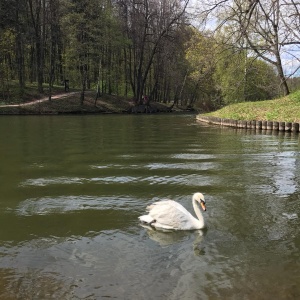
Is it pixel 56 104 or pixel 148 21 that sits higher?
pixel 148 21

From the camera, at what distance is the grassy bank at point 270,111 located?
22359 mm

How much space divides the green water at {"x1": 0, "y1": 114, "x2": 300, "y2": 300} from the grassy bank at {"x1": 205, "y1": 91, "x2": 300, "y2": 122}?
36.0ft

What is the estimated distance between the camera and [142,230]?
5.98m

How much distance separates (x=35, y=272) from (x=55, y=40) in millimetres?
48476

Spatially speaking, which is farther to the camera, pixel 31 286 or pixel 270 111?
pixel 270 111

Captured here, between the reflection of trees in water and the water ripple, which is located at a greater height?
the water ripple

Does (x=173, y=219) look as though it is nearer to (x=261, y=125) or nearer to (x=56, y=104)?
(x=261, y=125)

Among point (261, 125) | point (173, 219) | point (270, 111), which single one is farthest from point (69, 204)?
point (270, 111)

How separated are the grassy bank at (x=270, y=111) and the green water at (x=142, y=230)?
1097 centimetres

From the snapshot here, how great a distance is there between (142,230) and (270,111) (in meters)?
20.0

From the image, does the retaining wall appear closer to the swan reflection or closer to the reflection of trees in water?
the swan reflection

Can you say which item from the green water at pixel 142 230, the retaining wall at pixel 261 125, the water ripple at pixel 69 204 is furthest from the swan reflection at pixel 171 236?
the retaining wall at pixel 261 125

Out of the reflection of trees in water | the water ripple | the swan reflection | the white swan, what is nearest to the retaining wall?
the water ripple

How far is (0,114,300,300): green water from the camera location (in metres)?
4.32
